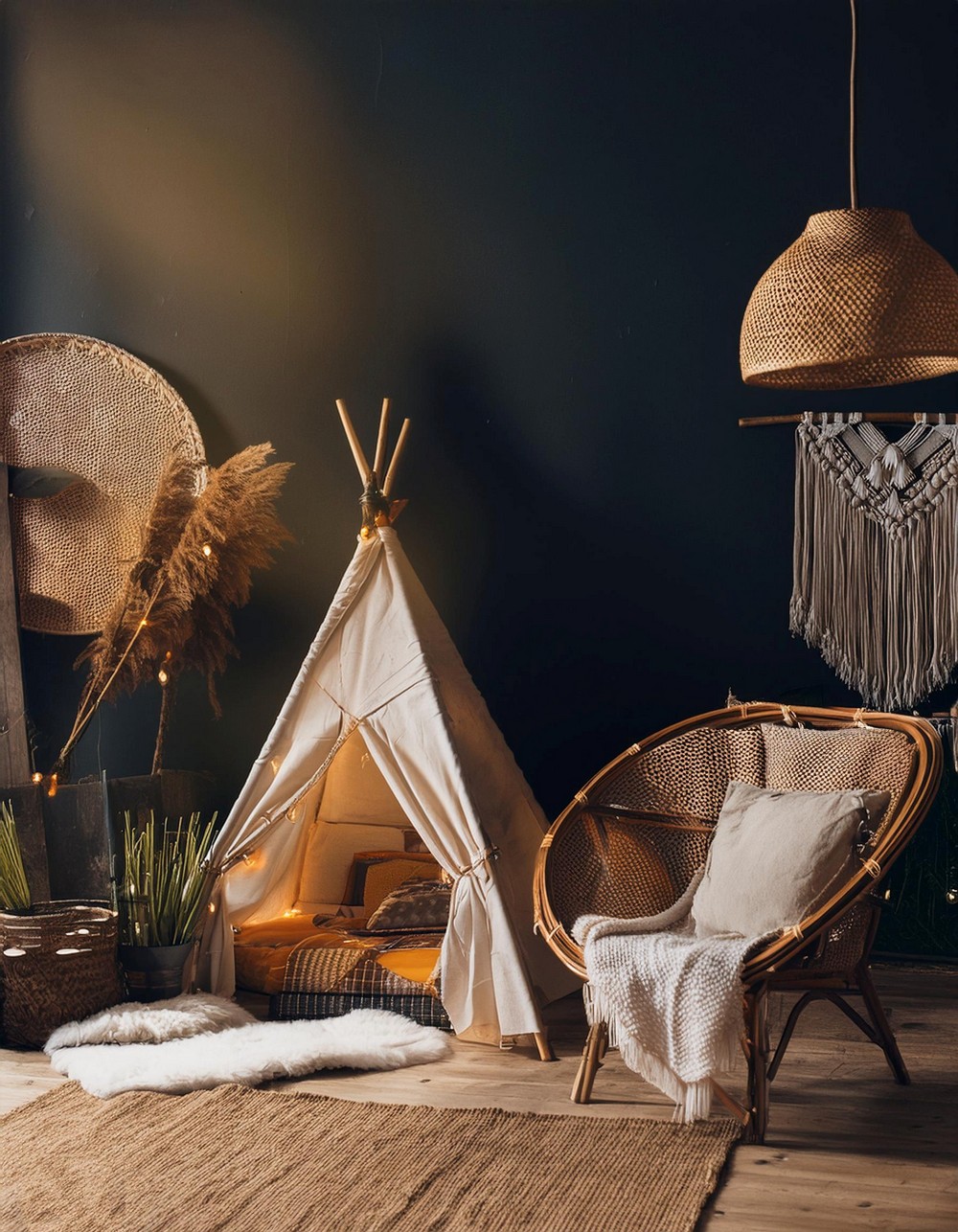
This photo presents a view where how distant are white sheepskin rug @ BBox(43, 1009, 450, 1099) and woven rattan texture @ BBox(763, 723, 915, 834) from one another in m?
1.04

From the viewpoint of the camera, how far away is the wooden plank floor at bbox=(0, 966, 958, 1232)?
7.68ft

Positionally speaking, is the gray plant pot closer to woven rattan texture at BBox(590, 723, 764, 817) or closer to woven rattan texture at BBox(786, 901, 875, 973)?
woven rattan texture at BBox(590, 723, 764, 817)

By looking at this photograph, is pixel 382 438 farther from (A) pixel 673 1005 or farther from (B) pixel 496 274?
(A) pixel 673 1005

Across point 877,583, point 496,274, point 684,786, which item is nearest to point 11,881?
point 684,786

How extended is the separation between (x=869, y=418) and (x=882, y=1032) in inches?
69.7

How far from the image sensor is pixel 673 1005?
2641 mm

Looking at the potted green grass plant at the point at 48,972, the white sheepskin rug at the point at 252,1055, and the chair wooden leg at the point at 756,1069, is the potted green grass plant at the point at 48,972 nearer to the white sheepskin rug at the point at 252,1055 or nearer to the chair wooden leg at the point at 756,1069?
the white sheepskin rug at the point at 252,1055

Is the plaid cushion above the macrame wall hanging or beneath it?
beneath

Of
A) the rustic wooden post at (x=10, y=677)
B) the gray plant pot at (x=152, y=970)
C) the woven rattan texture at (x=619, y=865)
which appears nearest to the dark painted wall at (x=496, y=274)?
the rustic wooden post at (x=10, y=677)

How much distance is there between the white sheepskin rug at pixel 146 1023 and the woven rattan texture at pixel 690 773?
1069 mm

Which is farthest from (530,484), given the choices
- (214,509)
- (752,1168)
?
(752,1168)

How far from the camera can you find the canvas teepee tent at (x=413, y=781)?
10.8 feet

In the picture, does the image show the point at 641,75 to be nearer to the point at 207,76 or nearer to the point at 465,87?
the point at 465,87

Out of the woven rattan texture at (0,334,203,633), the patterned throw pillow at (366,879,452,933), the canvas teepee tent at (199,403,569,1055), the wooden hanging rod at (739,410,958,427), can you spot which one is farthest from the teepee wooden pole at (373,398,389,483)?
the patterned throw pillow at (366,879,452,933)
